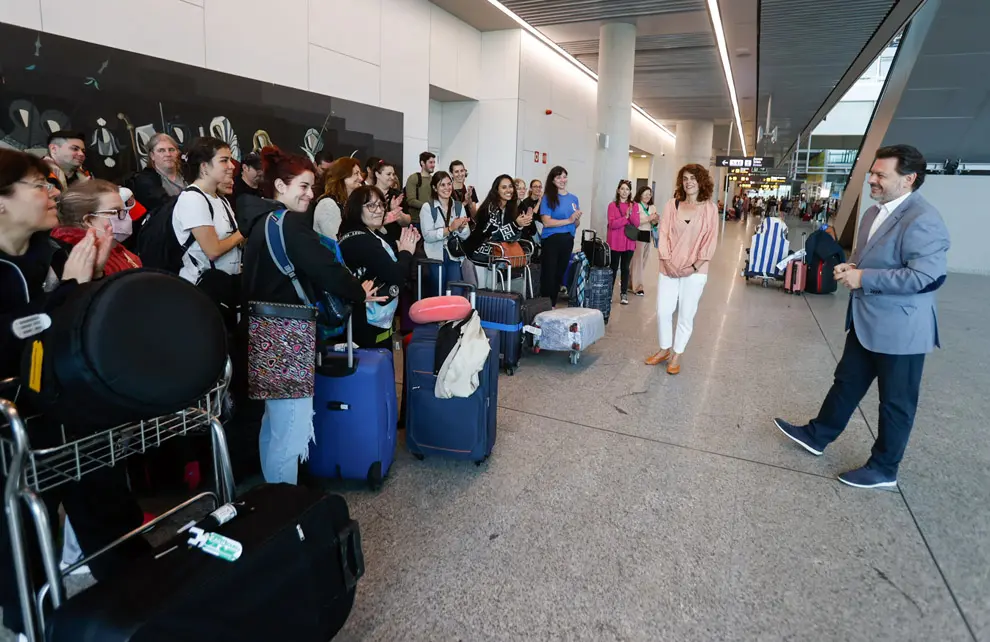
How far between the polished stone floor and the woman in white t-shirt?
54.7 inches

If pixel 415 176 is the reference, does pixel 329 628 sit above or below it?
below

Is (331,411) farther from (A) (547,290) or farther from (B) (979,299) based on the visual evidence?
(B) (979,299)

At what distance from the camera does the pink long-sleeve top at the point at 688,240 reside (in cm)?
473

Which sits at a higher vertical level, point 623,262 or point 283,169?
point 283,169

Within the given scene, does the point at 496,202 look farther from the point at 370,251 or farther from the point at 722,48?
the point at 722,48

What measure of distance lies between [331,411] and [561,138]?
11908mm

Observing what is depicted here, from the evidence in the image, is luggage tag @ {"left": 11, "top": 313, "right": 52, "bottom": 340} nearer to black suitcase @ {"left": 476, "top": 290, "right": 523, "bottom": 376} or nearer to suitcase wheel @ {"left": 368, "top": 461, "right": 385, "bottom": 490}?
suitcase wheel @ {"left": 368, "top": 461, "right": 385, "bottom": 490}

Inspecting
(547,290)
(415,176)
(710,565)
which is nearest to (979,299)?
(547,290)

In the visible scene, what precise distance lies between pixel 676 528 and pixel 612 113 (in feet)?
30.3

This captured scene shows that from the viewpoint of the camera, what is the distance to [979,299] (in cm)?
935

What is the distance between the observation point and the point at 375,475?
284 centimetres

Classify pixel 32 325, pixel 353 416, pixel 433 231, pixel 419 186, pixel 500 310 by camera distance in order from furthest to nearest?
pixel 419 186
pixel 433 231
pixel 500 310
pixel 353 416
pixel 32 325

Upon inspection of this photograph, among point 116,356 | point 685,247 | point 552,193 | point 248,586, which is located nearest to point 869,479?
point 685,247

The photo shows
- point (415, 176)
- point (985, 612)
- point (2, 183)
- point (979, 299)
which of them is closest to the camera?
point (2, 183)
